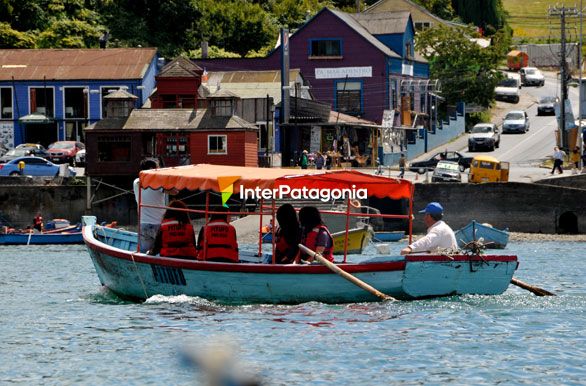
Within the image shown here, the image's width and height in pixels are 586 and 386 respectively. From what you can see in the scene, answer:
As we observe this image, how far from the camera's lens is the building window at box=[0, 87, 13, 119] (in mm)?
72750

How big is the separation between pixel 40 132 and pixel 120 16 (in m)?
21.8

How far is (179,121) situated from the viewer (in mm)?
60656

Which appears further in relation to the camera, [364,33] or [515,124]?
[515,124]

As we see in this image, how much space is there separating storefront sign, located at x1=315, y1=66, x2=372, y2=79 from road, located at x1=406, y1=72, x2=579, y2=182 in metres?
6.08

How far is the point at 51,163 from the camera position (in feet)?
206

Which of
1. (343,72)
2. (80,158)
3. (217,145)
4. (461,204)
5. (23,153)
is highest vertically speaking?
(343,72)

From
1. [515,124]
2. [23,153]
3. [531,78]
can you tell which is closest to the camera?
[23,153]

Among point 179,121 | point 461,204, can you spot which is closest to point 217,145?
point 179,121

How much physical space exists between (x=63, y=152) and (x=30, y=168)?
5.52 m

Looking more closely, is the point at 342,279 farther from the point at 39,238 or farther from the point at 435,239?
the point at 39,238

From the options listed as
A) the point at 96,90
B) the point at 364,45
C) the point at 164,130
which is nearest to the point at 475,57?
the point at 364,45

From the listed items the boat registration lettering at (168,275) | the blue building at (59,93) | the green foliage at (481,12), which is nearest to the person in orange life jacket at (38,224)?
the blue building at (59,93)

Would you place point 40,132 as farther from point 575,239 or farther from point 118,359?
point 118,359

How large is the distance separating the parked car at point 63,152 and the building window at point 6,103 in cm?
557
